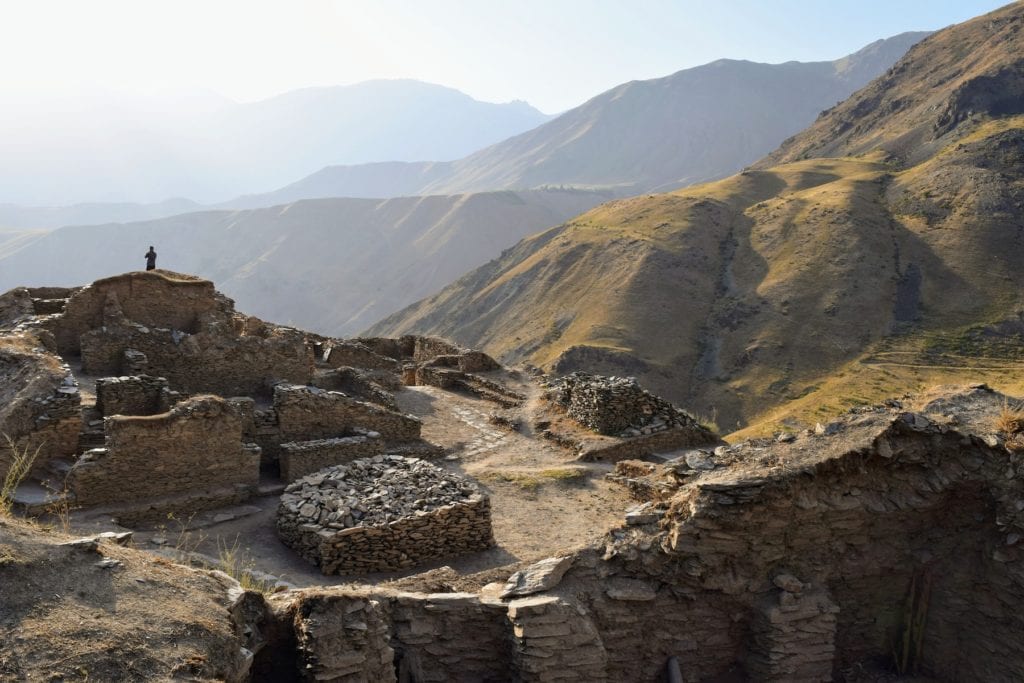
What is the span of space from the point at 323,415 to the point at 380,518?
→ 5335mm

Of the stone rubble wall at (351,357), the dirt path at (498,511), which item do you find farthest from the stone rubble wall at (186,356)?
the stone rubble wall at (351,357)

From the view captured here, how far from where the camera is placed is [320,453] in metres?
15.9

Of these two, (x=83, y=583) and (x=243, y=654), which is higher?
(x=83, y=583)

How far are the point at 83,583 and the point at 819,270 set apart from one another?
247 feet

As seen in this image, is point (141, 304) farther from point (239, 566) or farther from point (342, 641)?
point (342, 641)

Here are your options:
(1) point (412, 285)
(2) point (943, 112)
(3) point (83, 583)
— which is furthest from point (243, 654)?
(1) point (412, 285)

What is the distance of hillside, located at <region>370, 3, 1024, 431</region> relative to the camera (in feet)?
198

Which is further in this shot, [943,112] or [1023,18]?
[1023,18]

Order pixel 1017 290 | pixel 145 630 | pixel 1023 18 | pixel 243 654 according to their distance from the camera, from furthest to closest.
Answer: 1. pixel 1023 18
2. pixel 1017 290
3. pixel 243 654
4. pixel 145 630

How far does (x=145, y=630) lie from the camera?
235 inches

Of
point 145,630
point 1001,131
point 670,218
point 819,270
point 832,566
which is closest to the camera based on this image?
point 145,630

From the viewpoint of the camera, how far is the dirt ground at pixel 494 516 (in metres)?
11.7

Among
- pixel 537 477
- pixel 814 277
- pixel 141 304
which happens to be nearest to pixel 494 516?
pixel 537 477

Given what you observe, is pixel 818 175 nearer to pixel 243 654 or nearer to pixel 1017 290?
pixel 1017 290
